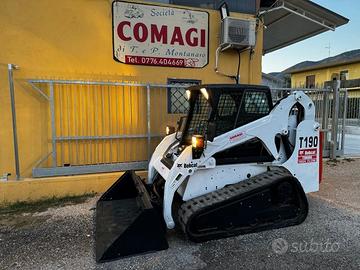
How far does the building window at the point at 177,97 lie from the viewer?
224 inches

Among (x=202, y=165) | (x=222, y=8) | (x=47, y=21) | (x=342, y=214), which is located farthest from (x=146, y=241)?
(x=222, y=8)

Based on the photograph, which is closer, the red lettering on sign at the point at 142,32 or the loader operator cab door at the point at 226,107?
the loader operator cab door at the point at 226,107

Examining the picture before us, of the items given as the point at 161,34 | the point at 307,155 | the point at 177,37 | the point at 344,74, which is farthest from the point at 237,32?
the point at 344,74

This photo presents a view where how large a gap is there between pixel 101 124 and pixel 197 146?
263cm

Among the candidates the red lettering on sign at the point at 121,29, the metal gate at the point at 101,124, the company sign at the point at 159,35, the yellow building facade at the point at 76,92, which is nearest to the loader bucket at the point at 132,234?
the yellow building facade at the point at 76,92

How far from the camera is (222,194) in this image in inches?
134

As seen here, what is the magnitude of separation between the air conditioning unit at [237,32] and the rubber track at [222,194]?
9.70ft

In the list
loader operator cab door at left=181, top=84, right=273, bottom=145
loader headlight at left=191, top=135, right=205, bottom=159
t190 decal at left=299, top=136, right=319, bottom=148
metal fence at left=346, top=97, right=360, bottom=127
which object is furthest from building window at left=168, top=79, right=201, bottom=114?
metal fence at left=346, top=97, right=360, bottom=127

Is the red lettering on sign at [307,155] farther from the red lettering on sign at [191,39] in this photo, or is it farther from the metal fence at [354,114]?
the metal fence at [354,114]

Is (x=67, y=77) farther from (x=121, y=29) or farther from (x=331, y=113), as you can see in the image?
(x=331, y=113)

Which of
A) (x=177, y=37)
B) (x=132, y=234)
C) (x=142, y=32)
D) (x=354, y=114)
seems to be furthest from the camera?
(x=354, y=114)

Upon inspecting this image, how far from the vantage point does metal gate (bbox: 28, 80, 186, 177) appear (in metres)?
4.90

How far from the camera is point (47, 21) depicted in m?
4.87

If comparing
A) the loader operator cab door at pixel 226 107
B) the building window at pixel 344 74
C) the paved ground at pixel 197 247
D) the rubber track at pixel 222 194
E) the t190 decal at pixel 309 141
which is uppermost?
the building window at pixel 344 74
